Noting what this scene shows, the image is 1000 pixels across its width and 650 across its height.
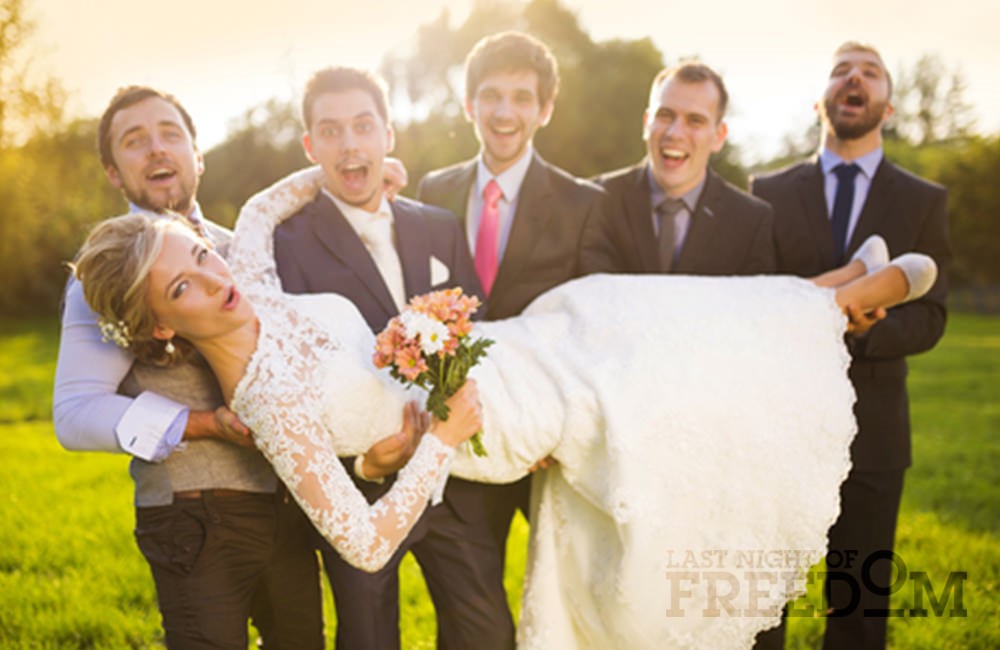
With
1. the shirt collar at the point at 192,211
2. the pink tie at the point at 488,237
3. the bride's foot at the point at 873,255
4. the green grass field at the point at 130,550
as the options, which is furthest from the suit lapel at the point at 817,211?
the shirt collar at the point at 192,211

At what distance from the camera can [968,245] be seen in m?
28.5

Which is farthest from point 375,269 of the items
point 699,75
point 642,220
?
point 699,75

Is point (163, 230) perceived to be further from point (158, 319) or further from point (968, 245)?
point (968, 245)

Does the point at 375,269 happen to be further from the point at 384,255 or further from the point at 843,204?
the point at 843,204

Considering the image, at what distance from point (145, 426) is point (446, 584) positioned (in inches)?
59.6

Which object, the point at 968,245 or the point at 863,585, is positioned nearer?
the point at 863,585

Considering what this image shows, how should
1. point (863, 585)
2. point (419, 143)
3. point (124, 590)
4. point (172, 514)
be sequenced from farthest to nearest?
point (419, 143), point (124, 590), point (863, 585), point (172, 514)

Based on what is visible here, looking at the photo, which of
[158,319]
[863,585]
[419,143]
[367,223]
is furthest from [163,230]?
[419,143]

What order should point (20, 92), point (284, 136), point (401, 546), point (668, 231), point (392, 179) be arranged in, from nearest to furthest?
point (401, 546)
point (392, 179)
point (668, 231)
point (20, 92)
point (284, 136)

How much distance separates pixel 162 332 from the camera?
9.20 ft

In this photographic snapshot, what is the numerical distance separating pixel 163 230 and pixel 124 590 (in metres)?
3.34

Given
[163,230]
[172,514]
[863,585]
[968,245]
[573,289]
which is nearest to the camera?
[163,230]

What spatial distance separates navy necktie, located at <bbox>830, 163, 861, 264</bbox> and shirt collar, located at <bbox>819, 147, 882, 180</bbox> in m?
0.03

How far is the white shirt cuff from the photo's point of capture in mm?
2701
